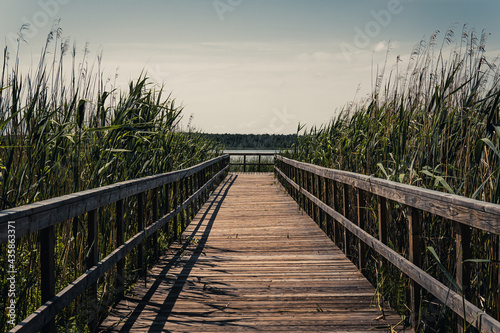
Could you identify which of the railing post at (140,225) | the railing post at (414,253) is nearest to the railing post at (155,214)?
the railing post at (140,225)

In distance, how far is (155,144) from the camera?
5785 mm

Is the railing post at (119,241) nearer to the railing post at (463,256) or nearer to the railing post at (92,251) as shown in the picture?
the railing post at (92,251)

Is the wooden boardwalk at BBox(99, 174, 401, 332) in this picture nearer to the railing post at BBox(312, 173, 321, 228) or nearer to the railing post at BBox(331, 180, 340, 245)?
the railing post at BBox(331, 180, 340, 245)

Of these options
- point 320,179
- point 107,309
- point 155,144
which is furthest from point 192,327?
point 320,179

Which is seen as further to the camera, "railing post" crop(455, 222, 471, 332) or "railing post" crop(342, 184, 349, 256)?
"railing post" crop(342, 184, 349, 256)

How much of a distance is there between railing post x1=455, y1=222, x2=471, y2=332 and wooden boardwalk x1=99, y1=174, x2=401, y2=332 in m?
0.92

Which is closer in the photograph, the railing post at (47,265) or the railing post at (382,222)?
the railing post at (47,265)

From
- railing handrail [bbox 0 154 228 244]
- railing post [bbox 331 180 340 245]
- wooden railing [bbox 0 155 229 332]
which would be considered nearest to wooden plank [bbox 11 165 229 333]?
wooden railing [bbox 0 155 229 332]

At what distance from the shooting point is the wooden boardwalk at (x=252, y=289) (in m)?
3.30

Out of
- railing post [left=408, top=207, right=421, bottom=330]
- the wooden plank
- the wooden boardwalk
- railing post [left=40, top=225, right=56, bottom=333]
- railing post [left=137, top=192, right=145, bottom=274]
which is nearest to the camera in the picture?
the wooden plank

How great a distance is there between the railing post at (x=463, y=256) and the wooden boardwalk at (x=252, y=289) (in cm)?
92

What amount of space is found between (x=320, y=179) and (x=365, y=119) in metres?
1.98

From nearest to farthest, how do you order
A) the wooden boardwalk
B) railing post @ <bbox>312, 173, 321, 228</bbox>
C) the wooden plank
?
the wooden plank
the wooden boardwalk
railing post @ <bbox>312, 173, 321, 228</bbox>

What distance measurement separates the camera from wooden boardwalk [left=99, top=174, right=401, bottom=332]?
130 inches
